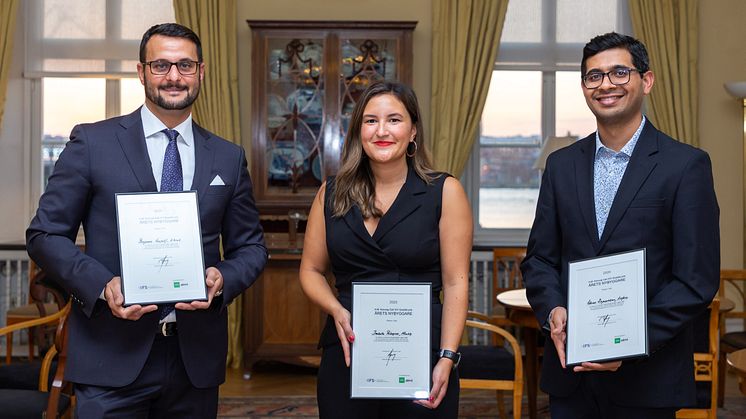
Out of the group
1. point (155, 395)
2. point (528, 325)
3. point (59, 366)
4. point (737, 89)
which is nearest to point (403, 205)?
point (155, 395)

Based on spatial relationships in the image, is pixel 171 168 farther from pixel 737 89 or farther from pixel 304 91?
pixel 737 89

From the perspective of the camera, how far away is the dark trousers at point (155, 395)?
2.22 metres

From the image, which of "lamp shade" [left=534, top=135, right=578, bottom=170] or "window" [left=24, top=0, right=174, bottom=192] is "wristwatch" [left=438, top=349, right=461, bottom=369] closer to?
"lamp shade" [left=534, top=135, right=578, bottom=170]

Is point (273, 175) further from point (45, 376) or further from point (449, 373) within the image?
point (449, 373)

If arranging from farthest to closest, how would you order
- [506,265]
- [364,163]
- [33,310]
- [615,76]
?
[506,265], [33,310], [364,163], [615,76]

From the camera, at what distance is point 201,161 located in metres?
2.37

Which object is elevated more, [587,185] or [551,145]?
[551,145]

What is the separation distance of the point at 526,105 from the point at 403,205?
187 inches

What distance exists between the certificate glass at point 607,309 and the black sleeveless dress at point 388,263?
Answer: 0.36 meters

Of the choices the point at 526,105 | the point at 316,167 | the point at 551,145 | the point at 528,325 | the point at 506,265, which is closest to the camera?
the point at 528,325

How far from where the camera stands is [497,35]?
651 centimetres

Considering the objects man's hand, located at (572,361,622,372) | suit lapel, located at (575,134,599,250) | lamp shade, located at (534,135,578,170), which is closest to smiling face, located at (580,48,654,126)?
suit lapel, located at (575,134,599,250)

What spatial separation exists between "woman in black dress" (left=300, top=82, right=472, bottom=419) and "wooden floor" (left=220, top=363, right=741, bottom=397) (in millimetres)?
3286
